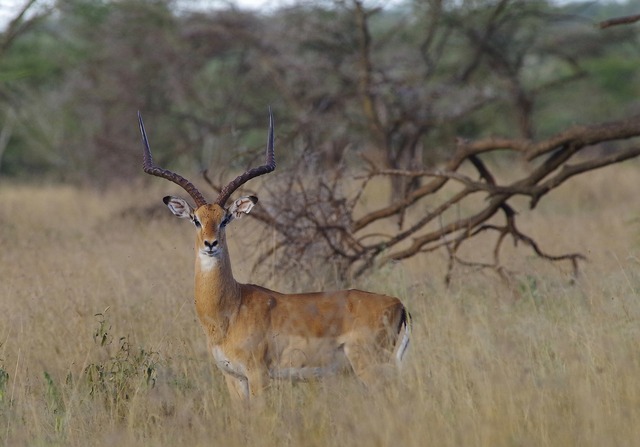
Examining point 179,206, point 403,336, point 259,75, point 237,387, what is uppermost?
point 259,75

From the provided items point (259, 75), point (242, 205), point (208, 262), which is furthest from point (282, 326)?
point (259, 75)

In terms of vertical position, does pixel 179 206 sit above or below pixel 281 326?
above

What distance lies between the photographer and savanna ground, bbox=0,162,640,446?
174 inches

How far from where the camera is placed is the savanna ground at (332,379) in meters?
4.42

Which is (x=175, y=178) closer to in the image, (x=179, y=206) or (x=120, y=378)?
(x=179, y=206)

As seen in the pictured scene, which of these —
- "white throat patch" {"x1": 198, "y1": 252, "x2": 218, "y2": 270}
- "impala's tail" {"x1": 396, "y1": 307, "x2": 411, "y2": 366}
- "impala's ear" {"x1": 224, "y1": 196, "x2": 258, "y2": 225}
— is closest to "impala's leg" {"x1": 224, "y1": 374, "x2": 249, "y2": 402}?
"white throat patch" {"x1": 198, "y1": 252, "x2": 218, "y2": 270}

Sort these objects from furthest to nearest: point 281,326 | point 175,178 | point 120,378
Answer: point 175,178 → point 281,326 → point 120,378

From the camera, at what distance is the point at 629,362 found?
4.97 meters

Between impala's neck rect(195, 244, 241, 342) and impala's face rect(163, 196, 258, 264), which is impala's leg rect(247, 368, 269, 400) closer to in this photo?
impala's neck rect(195, 244, 241, 342)

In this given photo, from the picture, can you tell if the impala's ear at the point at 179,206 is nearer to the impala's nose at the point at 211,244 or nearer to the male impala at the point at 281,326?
the male impala at the point at 281,326

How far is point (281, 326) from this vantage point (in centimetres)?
547

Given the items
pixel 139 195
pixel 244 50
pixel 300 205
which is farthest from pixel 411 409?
pixel 244 50

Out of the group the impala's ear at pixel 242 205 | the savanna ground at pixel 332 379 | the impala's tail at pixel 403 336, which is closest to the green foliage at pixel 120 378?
the savanna ground at pixel 332 379

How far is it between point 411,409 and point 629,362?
1.10 metres
